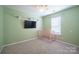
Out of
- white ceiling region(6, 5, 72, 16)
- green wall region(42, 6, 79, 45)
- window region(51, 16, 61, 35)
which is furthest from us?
window region(51, 16, 61, 35)

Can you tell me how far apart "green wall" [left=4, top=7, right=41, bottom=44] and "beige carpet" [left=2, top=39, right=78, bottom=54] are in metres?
0.20

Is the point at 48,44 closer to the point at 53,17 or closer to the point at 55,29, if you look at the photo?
the point at 55,29

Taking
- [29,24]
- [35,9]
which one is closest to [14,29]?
[29,24]

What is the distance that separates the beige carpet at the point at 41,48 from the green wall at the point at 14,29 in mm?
197

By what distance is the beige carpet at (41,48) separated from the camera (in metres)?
1.88

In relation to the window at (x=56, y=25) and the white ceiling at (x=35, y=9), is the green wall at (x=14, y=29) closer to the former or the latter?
the white ceiling at (x=35, y=9)

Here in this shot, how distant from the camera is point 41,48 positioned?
194 cm

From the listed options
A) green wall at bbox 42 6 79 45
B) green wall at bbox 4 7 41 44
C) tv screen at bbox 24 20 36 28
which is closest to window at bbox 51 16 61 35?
green wall at bbox 42 6 79 45

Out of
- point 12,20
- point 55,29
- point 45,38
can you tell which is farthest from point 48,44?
point 12,20

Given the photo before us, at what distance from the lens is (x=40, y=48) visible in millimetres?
1944

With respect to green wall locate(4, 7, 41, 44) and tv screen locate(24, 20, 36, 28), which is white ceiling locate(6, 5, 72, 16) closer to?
green wall locate(4, 7, 41, 44)

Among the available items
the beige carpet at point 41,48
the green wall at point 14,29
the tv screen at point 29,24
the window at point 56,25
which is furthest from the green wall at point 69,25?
the green wall at point 14,29

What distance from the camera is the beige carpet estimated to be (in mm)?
1883
